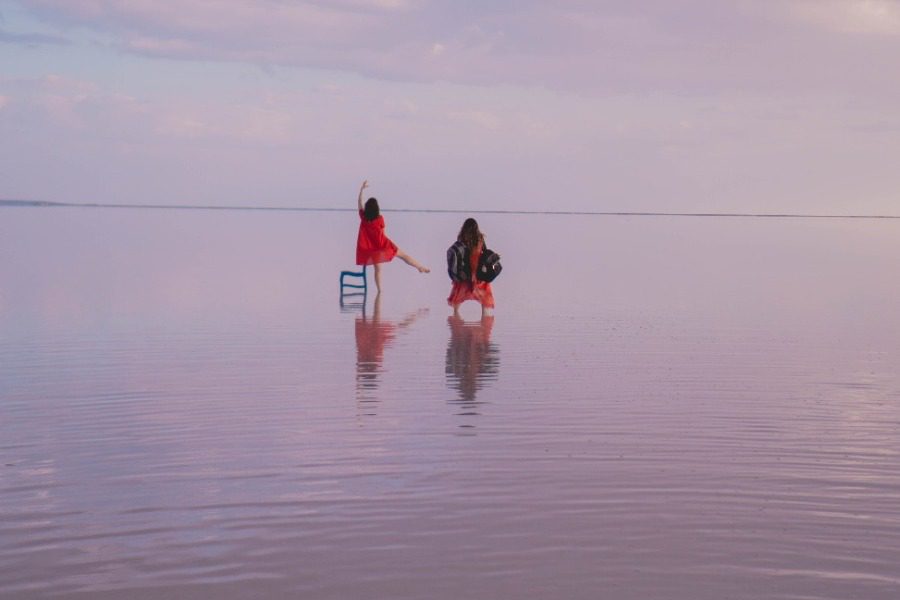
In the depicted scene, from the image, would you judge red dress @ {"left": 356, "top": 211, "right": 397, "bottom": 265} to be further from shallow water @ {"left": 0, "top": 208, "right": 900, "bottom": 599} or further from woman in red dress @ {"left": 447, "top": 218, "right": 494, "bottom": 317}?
shallow water @ {"left": 0, "top": 208, "right": 900, "bottom": 599}

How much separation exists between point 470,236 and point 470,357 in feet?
19.2

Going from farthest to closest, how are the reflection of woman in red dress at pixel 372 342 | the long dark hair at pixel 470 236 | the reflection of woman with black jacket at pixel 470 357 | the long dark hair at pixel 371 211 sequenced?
the long dark hair at pixel 371 211 < the long dark hair at pixel 470 236 < the reflection of woman in red dress at pixel 372 342 < the reflection of woman with black jacket at pixel 470 357

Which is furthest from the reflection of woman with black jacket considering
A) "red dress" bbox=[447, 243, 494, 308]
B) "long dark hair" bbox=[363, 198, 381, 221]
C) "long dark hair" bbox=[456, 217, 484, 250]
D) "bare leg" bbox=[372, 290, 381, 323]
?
"long dark hair" bbox=[363, 198, 381, 221]

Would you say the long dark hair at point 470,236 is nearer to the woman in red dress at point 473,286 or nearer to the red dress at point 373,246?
the woman in red dress at point 473,286

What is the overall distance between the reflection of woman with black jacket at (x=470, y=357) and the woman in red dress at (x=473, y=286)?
1.19 m

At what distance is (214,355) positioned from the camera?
11.6 metres

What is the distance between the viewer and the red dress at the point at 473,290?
16.9m

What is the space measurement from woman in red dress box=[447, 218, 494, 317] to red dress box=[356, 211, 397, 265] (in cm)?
307

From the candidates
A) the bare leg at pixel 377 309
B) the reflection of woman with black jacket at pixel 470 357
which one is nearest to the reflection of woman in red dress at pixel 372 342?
the bare leg at pixel 377 309

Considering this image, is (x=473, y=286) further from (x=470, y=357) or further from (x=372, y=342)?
(x=470, y=357)

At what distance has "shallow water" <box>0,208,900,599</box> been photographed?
4.99 m

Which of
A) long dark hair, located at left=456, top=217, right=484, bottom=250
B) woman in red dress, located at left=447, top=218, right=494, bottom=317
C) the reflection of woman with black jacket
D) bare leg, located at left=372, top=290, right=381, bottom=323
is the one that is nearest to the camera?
the reflection of woman with black jacket

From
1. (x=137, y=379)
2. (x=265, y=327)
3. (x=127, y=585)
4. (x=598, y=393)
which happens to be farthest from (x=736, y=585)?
(x=265, y=327)

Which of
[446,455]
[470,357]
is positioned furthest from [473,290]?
[446,455]
